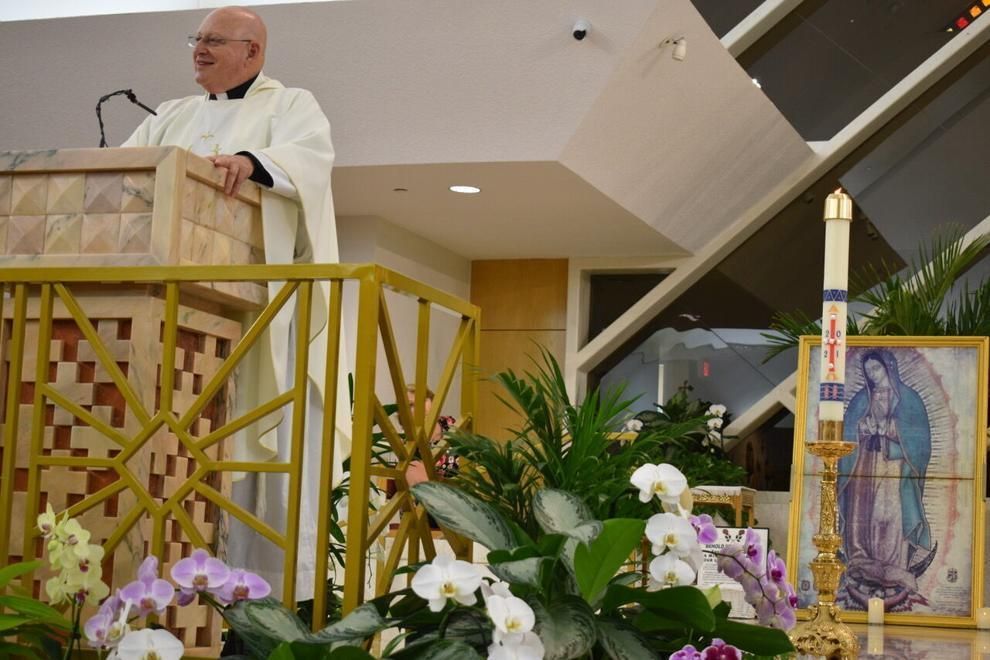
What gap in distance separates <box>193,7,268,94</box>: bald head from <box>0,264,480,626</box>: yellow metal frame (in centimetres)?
127

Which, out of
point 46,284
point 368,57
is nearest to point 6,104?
point 368,57

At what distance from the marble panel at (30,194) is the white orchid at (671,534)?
3.96 feet

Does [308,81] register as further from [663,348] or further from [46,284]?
[46,284]

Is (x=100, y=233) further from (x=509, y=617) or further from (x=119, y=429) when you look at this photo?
(x=509, y=617)

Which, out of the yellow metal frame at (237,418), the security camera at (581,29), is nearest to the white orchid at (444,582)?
the yellow metal frame at (237,418)

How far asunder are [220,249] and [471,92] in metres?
4.73

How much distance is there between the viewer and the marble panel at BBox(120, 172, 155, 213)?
7.64 feet

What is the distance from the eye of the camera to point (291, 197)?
9.42ft

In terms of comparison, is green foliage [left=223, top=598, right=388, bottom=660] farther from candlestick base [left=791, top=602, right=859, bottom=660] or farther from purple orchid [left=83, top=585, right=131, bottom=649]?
candlestick base [left=791, top=602, right=859, bottom=660]

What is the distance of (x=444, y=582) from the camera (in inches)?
70.4

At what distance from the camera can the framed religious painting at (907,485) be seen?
597cm

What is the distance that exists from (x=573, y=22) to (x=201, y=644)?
495 centimetres

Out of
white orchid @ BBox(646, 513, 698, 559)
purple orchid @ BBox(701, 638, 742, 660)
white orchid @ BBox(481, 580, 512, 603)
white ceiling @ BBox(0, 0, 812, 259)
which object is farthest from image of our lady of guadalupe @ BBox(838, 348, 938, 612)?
white orchid @ BBox(481, 580, 512, 603)

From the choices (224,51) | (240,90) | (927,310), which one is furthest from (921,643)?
(224,51)
